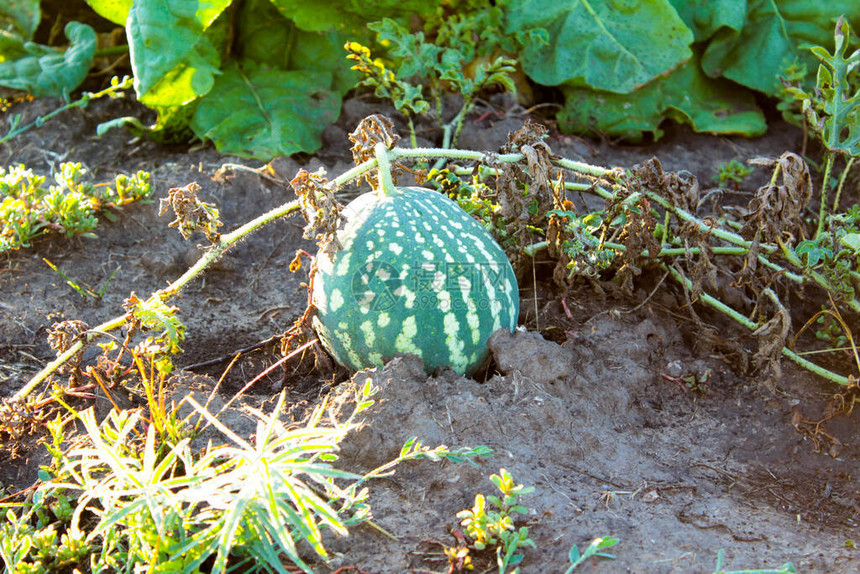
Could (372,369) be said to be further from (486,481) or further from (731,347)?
(731,347)

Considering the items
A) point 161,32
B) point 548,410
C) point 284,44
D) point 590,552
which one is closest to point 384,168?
point 548,410

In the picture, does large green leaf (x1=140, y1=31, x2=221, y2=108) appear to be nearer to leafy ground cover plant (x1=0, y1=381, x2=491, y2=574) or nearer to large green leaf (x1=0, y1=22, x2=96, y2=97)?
large green leaf (x1=0, y1=22, x2=96, y2=97)

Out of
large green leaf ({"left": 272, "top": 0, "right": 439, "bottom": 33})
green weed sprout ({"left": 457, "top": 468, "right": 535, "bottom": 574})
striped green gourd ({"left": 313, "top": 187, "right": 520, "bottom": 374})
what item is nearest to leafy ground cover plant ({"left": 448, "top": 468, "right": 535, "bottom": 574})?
green weed sprout ({"left": 457, "top": 468, "right": 535, "bottom": 574})

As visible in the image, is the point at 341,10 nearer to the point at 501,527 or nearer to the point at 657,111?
the point at 657,111

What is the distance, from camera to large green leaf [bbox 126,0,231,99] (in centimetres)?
360

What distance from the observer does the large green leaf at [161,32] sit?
11.8ft

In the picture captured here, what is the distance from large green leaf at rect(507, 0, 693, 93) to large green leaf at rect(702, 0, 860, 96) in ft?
1.53

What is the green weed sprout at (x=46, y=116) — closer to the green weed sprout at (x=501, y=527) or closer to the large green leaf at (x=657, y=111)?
the large green leaf at (x=657, y=111)

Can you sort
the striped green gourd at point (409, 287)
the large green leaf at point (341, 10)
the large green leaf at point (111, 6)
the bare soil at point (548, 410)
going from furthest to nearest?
the large green leaf at point (341, 10)
the large green leaf at point (111, 6)
the striped green gourd at point (409, 287)
the bare soil at point (548, 410)

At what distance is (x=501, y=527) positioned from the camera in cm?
201

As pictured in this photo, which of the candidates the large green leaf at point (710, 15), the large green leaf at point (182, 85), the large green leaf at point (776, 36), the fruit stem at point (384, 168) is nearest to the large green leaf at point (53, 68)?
the large green leaf at point (182, 85)

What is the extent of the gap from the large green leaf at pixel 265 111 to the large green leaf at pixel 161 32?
1.84 feet

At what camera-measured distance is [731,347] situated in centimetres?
307

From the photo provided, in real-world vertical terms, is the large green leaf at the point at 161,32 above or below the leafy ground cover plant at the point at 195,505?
above
